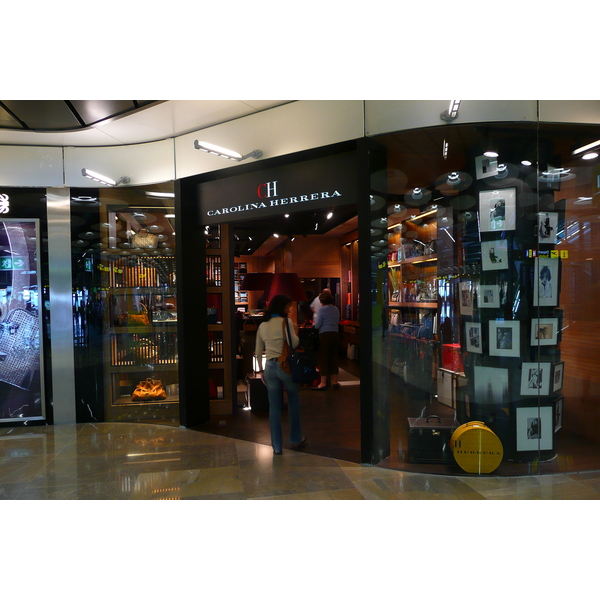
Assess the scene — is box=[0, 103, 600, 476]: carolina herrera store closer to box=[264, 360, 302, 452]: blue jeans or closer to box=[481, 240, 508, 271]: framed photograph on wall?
box=[481, 240, 508, 271]: framed photograph on wall

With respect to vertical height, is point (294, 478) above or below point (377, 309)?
below

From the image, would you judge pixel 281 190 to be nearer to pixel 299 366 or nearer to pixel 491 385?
pixel 299 366

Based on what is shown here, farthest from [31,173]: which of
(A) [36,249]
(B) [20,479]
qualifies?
(B) [20,479]

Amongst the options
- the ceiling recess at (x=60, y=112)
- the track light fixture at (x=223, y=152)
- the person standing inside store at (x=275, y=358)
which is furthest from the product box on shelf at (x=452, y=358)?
the ceiling recess at (x=60, y=112)

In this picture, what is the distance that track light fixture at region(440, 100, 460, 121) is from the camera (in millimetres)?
3852

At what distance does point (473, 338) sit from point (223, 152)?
11.0 ft

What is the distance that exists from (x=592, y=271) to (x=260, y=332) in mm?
3378

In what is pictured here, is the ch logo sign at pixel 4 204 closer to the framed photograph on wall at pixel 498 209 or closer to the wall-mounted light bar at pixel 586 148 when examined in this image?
the framed photograph on wall at pixel 498 209

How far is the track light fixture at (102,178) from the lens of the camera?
5910 millimetres

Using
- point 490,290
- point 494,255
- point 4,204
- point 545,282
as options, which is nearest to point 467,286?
point 490,290

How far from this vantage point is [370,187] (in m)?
4.23

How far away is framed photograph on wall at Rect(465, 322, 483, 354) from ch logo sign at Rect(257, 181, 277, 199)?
8.20 ft

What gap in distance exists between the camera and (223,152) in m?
5.06

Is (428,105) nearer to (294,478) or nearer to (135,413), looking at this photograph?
(294,478)
